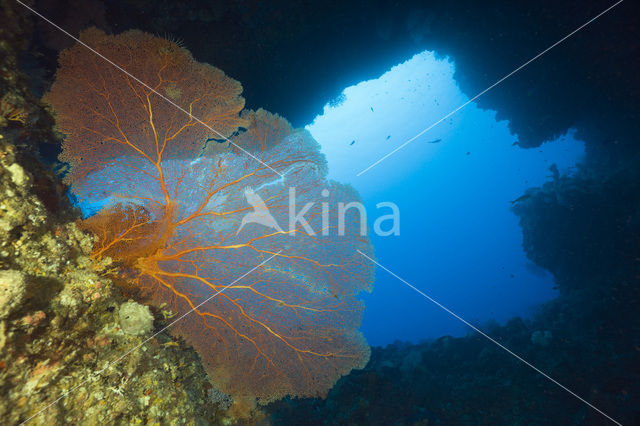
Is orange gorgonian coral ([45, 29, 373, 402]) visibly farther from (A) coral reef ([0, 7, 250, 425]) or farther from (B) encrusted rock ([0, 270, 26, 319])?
(B) encrusted rock ([0, 270, 26, 319])

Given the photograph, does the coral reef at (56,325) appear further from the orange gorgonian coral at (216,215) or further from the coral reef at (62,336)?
the orange gorgonian coral at (216,215)

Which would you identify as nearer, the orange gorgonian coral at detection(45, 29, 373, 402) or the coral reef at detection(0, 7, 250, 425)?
the coral reef at detection(0, 7, 250, 425)

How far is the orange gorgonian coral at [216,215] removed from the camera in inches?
130

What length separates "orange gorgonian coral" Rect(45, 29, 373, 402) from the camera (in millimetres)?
3314

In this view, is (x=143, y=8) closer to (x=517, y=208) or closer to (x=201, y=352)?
(x=201, y=352)

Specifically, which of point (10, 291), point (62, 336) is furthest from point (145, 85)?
point (62, 336)

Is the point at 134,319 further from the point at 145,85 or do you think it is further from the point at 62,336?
the point at 145,85

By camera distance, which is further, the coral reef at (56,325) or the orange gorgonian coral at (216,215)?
the orange gorgonian coral at (216,215)

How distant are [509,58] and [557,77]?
7.66ft

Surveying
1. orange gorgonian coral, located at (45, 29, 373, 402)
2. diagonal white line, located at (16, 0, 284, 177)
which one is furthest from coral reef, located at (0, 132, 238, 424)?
diagonal white line, located at (16, 0, 284, 177)

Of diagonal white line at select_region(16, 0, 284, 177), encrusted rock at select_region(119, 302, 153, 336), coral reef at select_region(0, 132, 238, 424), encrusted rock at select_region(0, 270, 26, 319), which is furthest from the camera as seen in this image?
diagonal white line at select_region(16, 0, 284, 177)

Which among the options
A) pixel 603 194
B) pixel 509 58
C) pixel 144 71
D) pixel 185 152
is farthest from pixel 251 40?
pixel 603 194

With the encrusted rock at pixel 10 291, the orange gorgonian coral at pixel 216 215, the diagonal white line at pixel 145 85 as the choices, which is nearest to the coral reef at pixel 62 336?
the encrusted rock at pixel 10 291

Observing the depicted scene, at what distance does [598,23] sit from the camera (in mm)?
8312
